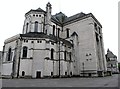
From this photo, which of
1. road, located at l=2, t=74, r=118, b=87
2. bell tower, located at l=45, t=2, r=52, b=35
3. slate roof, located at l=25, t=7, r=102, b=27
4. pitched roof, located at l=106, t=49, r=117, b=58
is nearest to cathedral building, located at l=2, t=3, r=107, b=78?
bell tower, located at l=45, t=2, r=52, b=35

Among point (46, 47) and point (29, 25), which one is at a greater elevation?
point (29, 25)

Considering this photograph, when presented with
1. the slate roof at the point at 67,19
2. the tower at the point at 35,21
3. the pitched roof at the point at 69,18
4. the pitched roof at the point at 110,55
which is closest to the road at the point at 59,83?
the tower at the point at 35,21

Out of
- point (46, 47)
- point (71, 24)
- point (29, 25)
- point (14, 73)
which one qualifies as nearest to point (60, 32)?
point (71, 24)

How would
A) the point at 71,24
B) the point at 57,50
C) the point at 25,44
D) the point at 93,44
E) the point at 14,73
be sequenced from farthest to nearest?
the point at 71,24
the point at 93,44
the point at 57,50
the point at 25,44
the point at 14,73

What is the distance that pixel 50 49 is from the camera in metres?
31.4

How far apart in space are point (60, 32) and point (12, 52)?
20.2 meters

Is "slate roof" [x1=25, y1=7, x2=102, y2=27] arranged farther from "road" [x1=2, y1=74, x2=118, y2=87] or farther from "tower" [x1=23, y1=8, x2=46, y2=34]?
"road" [x1=2, y1=74, x2=118, y2=87]

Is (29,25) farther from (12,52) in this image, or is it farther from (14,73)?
(14,73)

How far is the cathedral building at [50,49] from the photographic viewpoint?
1127 inches

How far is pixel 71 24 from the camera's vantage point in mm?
43469

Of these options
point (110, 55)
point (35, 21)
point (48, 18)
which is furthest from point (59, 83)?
point (110, 55)

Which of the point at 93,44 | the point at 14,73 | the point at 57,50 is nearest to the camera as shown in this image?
the point at 14,73

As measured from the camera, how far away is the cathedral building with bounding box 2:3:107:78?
28.6m

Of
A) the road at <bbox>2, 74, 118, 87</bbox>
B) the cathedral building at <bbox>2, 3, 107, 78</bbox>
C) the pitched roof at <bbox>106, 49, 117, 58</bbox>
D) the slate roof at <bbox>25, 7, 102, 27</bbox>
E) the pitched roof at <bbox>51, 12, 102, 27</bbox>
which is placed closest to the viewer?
the road at <bbox>2, 74, 118, 87</bbox>
